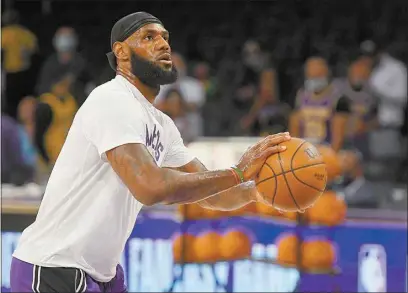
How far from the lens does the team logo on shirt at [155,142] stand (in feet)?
11.7

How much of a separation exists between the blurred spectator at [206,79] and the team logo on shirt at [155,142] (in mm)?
8156

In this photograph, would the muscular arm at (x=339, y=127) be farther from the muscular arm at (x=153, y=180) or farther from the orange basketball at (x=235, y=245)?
the muscular arm at (x=153, y=180)

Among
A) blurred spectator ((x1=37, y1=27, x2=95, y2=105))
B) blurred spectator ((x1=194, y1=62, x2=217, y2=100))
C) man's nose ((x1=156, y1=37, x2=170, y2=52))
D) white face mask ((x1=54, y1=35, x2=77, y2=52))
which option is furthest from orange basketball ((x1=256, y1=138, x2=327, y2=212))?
blurred spectator ((x1=194, y1=62, x2=217, y2=100))

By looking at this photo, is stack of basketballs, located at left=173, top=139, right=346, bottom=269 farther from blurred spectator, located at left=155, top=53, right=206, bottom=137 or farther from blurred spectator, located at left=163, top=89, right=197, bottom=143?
blurred spectator, located at left=155, top=53, right=206, bottom=137

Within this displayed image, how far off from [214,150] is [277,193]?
135 inches

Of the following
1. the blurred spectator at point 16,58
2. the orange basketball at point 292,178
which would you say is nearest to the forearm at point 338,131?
the orange basketball at point 292,178

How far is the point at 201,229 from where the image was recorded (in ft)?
21.8

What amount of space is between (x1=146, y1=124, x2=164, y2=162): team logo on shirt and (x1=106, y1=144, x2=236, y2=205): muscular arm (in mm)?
205

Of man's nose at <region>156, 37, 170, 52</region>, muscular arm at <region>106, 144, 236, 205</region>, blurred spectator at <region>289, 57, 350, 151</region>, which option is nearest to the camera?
muscular arm at <region>106, 144, 236, 205</region>

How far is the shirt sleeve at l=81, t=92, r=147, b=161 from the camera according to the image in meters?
3.35

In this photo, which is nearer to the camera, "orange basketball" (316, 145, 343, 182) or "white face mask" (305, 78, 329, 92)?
"orange basketball" (316, 145, 343, 182)

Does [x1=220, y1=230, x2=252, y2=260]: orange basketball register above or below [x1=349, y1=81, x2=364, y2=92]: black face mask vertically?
below

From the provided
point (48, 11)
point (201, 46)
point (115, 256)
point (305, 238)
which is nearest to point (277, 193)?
point (115, 256)

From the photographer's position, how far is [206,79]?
1220cm
